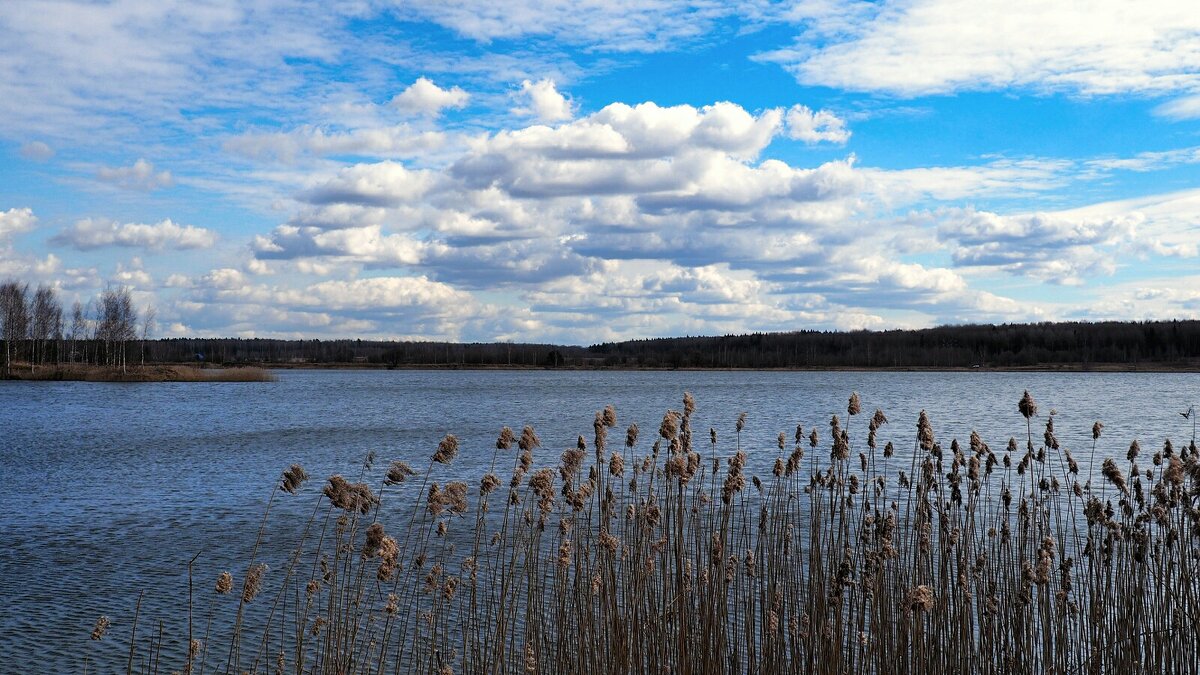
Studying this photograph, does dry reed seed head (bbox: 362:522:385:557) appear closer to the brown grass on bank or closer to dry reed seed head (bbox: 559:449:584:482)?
dry reed seed head (bbox: 559:449:584:482)

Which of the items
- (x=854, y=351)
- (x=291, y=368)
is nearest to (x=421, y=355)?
(x=291, y=368)

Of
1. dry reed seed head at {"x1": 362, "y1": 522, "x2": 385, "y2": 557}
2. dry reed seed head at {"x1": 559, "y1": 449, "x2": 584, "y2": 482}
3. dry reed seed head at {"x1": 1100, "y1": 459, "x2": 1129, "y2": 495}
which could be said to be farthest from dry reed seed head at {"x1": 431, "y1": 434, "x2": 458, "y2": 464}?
dry reed seed head at {"x1": 1100, "y1": 459, "x2": 1129, "y2": 495}

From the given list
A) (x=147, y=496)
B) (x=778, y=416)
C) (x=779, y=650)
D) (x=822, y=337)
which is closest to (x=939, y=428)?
(x=778, y=416)

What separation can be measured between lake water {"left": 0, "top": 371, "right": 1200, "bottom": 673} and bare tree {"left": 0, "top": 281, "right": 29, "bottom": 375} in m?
30.5

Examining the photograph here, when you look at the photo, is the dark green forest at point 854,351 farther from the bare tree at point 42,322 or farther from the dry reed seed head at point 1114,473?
the dry reed seed head at point 1114,473

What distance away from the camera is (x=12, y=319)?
86.3 m

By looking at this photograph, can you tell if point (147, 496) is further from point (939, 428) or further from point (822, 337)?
point (822, 337)

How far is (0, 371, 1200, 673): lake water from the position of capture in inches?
474

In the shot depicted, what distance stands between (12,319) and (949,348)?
11550 centimetres

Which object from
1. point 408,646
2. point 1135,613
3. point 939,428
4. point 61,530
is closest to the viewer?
point 1135,613

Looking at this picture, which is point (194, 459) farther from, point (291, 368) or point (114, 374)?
point (291, 368)

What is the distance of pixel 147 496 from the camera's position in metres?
20.7

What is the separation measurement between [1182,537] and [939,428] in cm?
2653

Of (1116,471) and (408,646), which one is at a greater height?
(1116,471)
